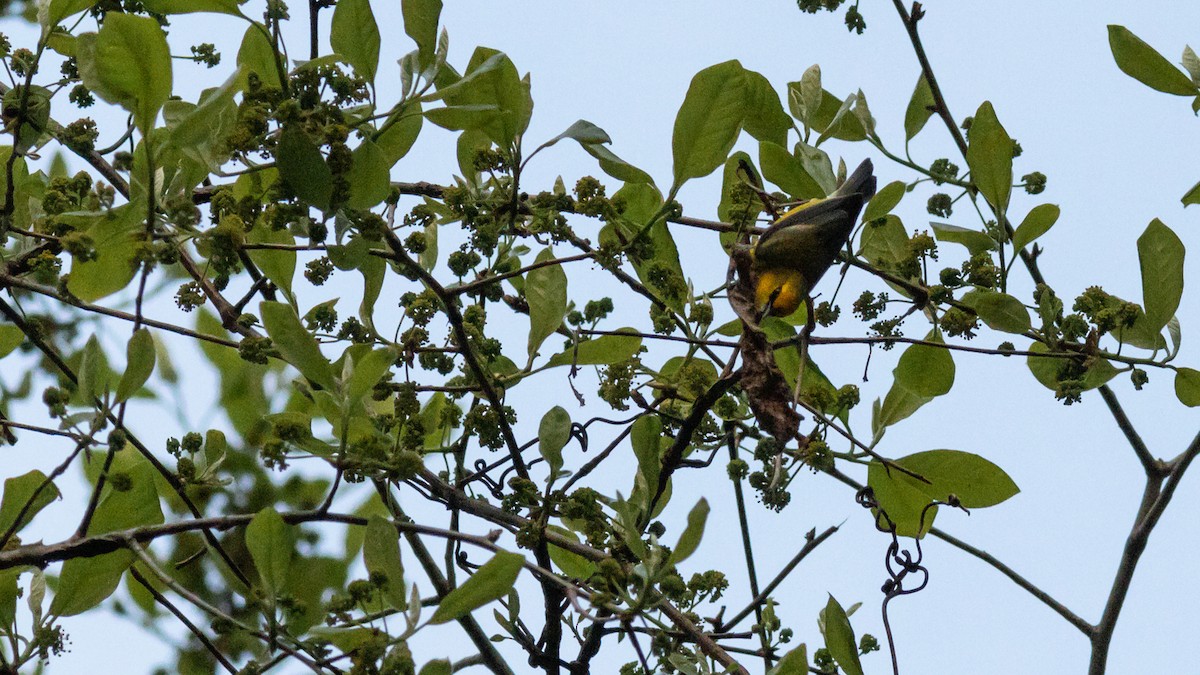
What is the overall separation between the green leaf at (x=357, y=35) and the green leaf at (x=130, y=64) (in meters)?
0.24

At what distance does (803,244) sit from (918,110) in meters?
0.53

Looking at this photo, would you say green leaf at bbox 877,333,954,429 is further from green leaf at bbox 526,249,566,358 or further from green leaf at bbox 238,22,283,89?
green leaf at bbox 238,22,283,89

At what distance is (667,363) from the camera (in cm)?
210

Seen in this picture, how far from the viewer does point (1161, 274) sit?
6.15 ft

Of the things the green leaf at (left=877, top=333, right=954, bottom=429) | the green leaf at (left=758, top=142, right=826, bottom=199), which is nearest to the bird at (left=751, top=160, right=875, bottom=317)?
the green leaf at (left=758, top=142, right=826, bottom=199)

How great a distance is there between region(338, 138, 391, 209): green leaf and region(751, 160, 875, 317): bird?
60 centimetres

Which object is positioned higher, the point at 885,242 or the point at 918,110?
the point at 918,110

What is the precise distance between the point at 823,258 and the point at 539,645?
0.77 m

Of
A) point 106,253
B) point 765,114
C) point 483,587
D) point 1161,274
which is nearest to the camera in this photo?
point 483,587

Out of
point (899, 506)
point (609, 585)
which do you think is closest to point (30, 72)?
point (609, 585)

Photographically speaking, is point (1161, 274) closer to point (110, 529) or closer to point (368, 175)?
Result: point (368, 175)

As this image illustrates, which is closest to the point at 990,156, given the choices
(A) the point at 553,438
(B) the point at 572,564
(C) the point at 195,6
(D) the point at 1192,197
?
(D) the point at 1192,197

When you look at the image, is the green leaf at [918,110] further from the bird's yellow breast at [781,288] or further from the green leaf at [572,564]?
the green leaf at [572,564]

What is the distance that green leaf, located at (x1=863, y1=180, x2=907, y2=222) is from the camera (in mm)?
1916
